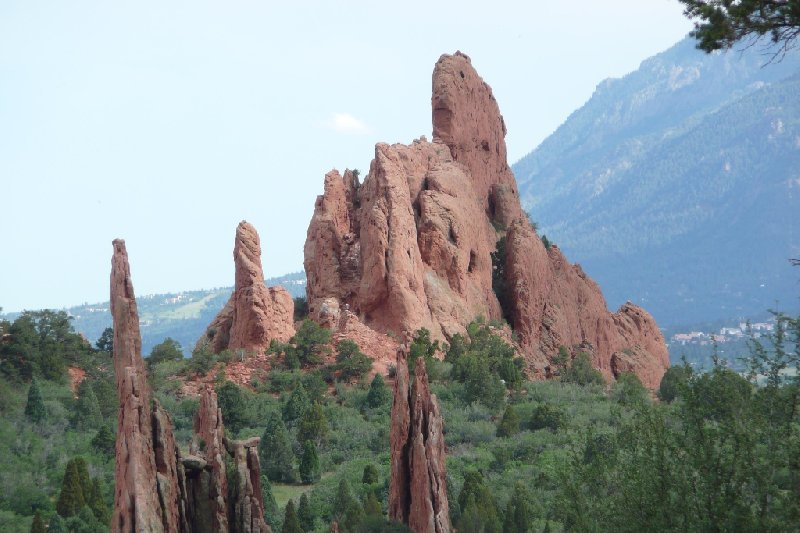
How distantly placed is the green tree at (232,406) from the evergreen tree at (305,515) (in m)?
8.08

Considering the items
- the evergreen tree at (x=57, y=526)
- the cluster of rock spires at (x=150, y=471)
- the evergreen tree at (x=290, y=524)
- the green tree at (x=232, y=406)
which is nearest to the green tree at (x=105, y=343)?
the green tree at (x=232, y=406)

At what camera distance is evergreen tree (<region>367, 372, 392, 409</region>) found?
154 ft

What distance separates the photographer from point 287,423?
150ft

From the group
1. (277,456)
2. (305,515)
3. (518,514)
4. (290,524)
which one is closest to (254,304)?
(277,456)

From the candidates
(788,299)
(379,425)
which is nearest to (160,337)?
(788,299)

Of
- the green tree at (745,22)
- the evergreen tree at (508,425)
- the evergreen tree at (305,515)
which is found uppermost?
the green tree at (745,22)

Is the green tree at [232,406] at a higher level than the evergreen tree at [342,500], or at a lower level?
higher

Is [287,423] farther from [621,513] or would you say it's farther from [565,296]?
[621,513]

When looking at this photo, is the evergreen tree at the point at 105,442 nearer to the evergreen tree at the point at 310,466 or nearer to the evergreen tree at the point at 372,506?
the evergreen tree at the point at 310,466

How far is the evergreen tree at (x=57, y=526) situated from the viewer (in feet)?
112

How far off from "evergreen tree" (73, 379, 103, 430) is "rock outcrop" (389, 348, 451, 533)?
1656 cm

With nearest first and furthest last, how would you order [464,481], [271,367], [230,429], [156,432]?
[156,432] < [464,481] < [230,429] < [271,367]

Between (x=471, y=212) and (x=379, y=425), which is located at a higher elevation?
(x=471, y=212)

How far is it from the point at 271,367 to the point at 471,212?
10928 mm
